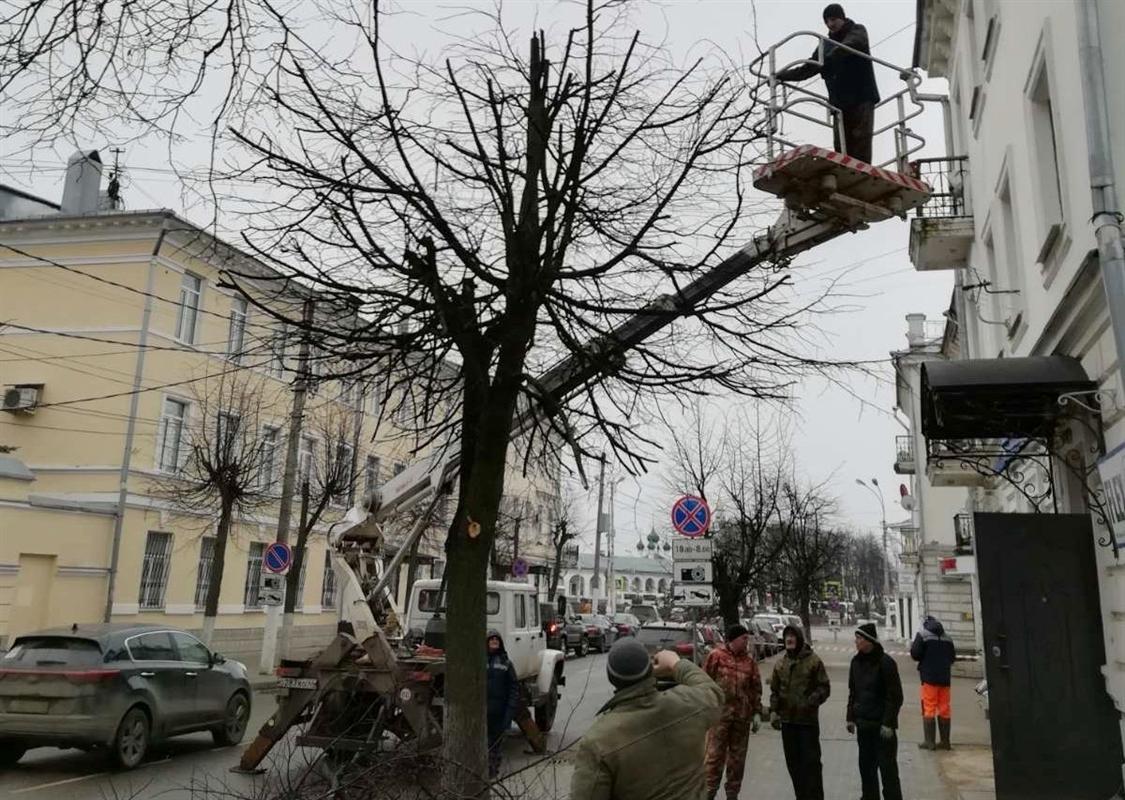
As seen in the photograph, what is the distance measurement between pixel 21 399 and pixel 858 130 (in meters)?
23.7

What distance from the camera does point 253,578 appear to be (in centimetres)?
2745

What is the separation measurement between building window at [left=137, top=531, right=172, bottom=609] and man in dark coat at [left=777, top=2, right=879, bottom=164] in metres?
21.2

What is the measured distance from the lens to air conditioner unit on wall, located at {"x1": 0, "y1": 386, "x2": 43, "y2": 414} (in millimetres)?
24094

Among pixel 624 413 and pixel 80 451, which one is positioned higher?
pixel 80 451

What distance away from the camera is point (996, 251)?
1203cm

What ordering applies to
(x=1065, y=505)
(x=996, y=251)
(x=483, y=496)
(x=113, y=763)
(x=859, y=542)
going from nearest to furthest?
(x=483, y=496)
(x=1065, y=505)
(x=113, y=763)
(x=996, y=251)
(x=859, y=542)

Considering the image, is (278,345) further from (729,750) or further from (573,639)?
(573,639)

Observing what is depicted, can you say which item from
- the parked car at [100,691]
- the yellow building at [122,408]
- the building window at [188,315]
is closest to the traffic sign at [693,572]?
the parked car at [100,691]

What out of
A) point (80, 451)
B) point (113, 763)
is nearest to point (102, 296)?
point (80, 451)

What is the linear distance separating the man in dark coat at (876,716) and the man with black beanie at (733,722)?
960mm

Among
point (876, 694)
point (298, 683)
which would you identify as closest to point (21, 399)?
point (298, 683)

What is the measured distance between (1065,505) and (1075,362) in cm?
201

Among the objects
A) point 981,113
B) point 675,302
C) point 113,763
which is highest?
point 981,113

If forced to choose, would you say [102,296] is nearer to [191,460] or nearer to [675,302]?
[191,460]
